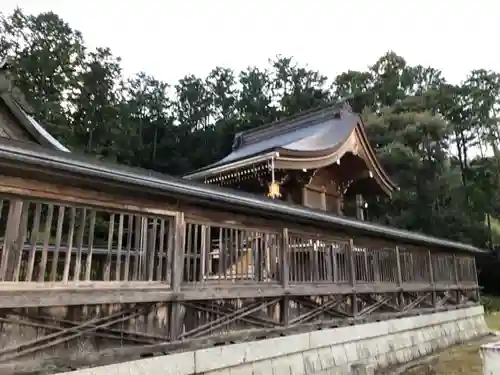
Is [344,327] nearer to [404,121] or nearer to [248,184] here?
[248,184]

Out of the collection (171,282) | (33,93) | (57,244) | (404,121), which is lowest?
(171,282)

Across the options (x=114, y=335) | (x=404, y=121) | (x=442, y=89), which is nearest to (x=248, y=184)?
(x=114, y=335)

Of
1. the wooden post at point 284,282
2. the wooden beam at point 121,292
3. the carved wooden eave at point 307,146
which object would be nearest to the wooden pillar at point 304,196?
the carved wooden eave at point 307,146

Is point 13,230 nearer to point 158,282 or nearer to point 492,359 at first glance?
point 158,282

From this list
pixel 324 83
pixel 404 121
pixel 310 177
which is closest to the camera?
pixel 310 177

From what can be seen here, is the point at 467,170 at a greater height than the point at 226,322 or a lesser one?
greater

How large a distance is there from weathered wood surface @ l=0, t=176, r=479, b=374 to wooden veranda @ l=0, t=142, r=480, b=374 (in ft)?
0.06

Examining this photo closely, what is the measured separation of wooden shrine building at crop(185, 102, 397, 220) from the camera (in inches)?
446

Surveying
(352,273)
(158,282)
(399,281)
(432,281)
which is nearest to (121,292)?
(158,282)

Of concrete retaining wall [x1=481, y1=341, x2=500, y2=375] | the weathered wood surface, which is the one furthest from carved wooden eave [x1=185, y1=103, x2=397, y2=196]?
concrete retaining wall [x1=481, y1=341, x2=500, y2=375]

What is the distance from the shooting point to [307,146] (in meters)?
12.9

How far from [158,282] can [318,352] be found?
3.89m

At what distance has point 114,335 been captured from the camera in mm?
4887

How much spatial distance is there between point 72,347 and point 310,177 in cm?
893
